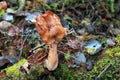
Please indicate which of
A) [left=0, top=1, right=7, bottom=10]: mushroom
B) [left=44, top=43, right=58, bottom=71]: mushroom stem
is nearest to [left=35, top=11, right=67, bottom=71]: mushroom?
[left=44, top=43, right=58, bottom=71]: mushroom stem

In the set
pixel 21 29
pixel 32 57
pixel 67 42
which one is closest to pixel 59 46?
pixel 67 42

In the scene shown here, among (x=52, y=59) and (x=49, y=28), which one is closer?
(x=49, y=28)

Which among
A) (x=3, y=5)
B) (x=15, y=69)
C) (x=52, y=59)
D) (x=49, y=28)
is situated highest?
(x=49, y=28)

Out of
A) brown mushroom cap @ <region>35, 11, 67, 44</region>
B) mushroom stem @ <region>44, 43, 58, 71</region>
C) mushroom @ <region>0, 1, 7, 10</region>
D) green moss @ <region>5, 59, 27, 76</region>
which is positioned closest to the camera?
brown mushroom cap @ <region>35, 11, 67, 44</region>

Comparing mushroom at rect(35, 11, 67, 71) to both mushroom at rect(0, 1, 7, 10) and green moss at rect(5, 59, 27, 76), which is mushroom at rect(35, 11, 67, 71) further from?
mushroom at rect(0, 1, 7, 10)

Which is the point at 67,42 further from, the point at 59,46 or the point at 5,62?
the point at 5,62

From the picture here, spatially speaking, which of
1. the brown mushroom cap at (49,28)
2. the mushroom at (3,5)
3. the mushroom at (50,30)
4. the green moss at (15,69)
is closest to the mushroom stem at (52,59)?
the mushroom at (50,30)

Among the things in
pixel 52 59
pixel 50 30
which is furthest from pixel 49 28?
pixel 52 59

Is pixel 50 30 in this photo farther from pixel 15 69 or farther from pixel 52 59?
pixel 15 69
